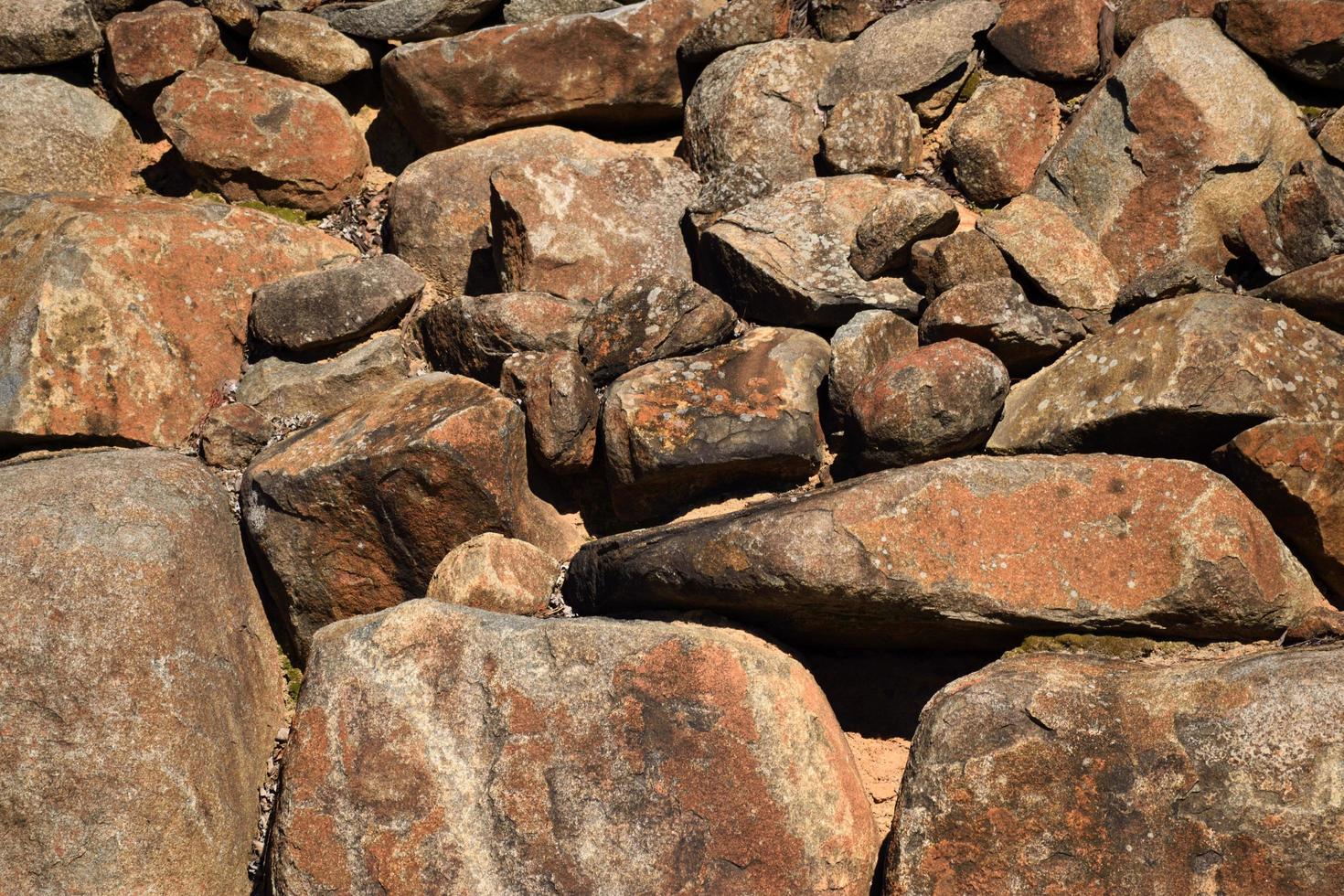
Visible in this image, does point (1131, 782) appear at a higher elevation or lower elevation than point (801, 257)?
lower

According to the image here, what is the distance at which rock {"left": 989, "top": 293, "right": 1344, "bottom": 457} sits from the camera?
4.82 metres

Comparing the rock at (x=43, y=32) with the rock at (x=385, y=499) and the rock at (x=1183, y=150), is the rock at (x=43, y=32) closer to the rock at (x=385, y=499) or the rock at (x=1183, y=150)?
the rock at (x=385, y=499)

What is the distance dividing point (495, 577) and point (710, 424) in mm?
1078

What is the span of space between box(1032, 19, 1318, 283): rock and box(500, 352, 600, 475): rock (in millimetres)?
2464

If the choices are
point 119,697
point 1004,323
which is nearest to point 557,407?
point 1004,323

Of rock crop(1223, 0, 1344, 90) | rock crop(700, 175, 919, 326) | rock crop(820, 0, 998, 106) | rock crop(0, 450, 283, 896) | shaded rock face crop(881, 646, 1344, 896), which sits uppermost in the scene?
rock crop(1223, 0, 1344, 90)

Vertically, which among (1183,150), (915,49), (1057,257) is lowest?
(1057,257)

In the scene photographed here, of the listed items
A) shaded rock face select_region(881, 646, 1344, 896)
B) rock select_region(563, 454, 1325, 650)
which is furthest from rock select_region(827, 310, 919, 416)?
shaded rock face select_region(881, 646, 1344, 896)

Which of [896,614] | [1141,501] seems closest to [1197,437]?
[1141,501]

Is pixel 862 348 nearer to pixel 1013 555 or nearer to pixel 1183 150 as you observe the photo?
pixel 1013 555

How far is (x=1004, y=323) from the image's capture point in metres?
5.48

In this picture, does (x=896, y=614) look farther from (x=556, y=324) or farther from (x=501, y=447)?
(x=556, y=324)

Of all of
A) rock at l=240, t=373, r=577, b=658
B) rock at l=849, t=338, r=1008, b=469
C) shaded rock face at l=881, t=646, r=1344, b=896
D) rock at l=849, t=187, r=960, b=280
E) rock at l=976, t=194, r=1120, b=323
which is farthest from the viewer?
rock at l=849, t=187, r=960, b=280

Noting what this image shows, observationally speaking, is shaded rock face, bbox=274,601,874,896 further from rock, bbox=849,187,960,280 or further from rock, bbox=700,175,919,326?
rock, bbox=849,187,960,280
